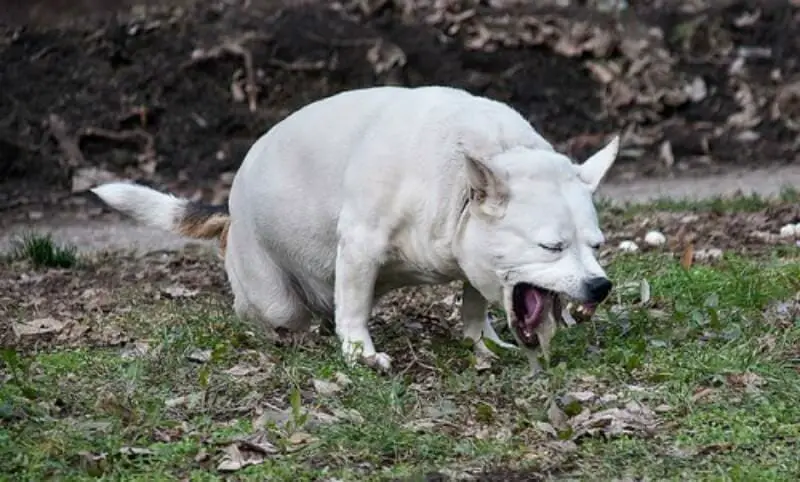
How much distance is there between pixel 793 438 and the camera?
16.4 ft

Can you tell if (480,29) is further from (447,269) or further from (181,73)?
(447,269)

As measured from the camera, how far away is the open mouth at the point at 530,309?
570cm

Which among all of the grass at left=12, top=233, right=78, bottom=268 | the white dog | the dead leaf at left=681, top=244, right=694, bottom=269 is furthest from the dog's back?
the grass at left=12, top=233, right=78, bottom=268

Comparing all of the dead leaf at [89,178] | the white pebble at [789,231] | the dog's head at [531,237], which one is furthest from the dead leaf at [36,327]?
the dead leaf at [89,178]

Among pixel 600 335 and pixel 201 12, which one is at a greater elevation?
A: pixel 600 335

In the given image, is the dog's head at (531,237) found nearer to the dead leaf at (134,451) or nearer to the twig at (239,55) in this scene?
the dead leaf at (134,451)

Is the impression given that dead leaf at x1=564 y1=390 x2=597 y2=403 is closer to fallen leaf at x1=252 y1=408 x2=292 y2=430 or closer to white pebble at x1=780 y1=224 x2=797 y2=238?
fallen leaf at x1=252 y1=408 x2=292 y2=430

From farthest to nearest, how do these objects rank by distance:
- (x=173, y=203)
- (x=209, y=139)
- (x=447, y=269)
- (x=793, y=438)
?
(x=209, y=139)
(x=173, y=203)
(x=447, y=269)
(x=793, y=438)

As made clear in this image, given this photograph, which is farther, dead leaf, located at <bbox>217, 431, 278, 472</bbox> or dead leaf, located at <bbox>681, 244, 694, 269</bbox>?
dead leaf, located at <bbox>681, 244, 694, 269</bbox>

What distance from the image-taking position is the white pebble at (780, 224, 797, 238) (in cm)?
870

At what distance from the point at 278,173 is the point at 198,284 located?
200 cm

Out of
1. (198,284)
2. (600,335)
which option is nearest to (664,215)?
(198,284)

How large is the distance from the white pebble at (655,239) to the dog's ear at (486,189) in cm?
327

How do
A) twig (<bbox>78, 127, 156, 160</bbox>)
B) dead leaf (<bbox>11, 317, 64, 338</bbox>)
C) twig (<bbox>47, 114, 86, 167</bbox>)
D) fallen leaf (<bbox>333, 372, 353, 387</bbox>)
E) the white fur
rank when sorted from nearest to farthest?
fallen leaf (<bbox>333, 372, 353, 387</bbox>)
dead leaf (<bbox>11, 317, 64, 338</bbox>)
the white fur
twig (<bbox>47, 114, 86, 167</bbox>)
twig (<bbox>78, 127, 156, 160</bbox>)
